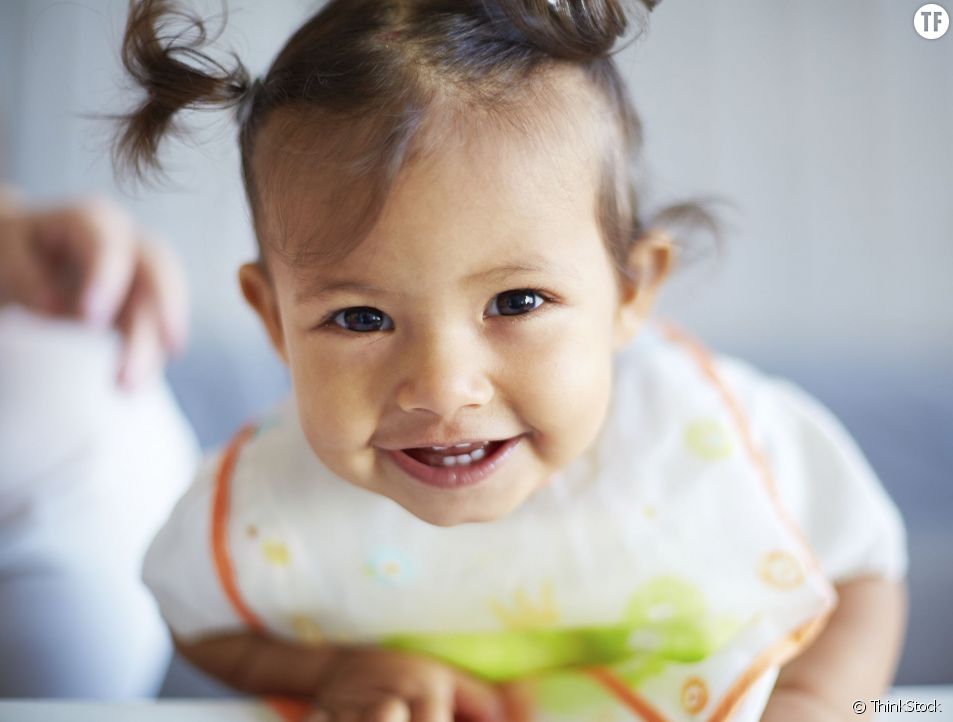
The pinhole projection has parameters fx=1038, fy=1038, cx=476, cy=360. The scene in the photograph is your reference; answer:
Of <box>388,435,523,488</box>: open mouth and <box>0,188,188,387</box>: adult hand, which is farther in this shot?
<box>0,188,188,387</box>: adult hand

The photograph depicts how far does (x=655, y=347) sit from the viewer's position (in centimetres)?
74

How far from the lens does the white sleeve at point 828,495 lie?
0.70 meters

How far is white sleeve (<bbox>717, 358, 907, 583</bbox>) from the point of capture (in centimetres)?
70

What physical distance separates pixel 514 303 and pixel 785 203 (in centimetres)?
53

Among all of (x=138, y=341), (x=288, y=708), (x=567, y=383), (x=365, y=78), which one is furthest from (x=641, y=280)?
(x=138, y=341)

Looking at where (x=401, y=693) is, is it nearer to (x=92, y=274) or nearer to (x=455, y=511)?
(x=455, y=511)

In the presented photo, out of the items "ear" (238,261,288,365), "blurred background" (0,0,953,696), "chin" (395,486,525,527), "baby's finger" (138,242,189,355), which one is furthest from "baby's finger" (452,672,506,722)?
"baby's finger" (138,242,189,355)

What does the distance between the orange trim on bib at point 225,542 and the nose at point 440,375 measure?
8.3 inches

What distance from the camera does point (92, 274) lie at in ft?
2.95

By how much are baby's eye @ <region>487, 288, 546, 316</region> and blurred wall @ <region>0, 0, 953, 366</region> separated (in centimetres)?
25

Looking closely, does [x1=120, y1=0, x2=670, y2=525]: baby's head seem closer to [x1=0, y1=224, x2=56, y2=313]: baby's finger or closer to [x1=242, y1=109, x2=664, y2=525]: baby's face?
Answer: [x1=242, y1=109, x2=664, y2=525]: baby's face

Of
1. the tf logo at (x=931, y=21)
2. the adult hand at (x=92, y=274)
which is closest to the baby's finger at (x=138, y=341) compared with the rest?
the adult hand at (x=92, y=274)

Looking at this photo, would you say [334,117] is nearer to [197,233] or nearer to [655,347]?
[655,347]

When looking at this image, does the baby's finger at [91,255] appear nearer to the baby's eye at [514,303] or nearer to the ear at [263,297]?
the ear at [263,297]
